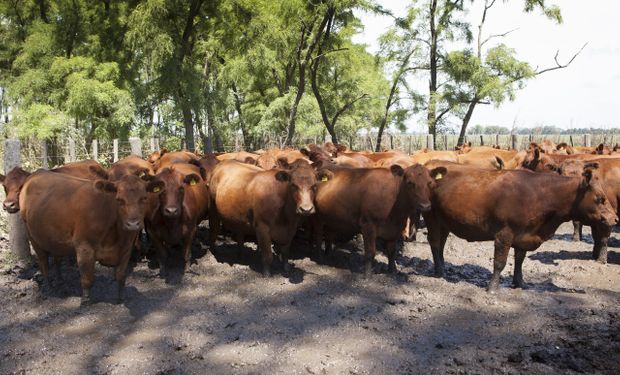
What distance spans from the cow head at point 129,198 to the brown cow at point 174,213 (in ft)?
2.80

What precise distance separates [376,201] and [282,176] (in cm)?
152

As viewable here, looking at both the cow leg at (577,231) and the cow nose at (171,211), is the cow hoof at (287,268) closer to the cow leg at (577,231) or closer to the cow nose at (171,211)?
the cow nose at (171,211)

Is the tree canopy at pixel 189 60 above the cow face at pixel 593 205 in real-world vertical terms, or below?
above

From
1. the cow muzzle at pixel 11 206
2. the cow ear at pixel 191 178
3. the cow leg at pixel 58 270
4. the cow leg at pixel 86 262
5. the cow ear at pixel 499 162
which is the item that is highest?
the cow ear at pixel 191 178

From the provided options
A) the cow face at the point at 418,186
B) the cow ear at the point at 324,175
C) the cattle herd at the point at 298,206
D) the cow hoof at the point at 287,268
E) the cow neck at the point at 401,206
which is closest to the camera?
the cattle herd at the point at 298,206

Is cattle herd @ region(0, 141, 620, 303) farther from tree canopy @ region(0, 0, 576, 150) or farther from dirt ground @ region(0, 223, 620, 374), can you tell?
tree canopy @ region(0, 0, 576, 150)

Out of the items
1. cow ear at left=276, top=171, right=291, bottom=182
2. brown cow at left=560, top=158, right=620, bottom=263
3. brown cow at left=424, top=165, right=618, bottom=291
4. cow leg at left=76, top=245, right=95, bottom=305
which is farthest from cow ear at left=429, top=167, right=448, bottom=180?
cow leg at left=76, top=245, right=95, bottom=305

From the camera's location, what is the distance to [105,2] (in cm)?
2534

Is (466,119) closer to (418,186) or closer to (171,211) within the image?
(418,186)

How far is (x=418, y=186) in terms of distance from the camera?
7.28m

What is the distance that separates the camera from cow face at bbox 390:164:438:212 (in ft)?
23.6

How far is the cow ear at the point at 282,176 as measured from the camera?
7.37 m

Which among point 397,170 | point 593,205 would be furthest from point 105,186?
point 593,205

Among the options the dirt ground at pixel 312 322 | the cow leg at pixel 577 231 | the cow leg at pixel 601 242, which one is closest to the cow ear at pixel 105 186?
the dirt ground at pixel 312 322
